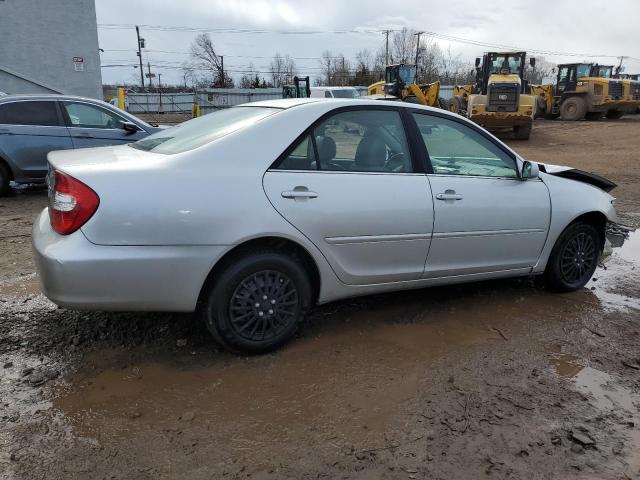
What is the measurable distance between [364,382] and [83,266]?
5.68ft

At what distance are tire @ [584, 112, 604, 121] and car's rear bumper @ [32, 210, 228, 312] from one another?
2849cm

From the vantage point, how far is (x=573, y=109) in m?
26.6

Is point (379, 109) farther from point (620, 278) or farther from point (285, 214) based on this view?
point (620, 278)

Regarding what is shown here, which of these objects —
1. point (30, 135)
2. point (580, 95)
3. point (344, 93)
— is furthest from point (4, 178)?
point (580, 95)

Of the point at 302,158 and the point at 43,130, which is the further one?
the point at 43,130

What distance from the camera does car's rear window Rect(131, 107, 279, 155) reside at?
3.44 metres

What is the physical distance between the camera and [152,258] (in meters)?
3.00

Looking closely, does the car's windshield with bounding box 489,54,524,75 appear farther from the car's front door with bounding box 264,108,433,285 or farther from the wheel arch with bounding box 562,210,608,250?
the car's front door with bounding box 264,108,433,285

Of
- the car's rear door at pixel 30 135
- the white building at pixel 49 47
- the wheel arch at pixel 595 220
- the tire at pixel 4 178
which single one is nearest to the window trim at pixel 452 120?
the wheel arch at pixel 595 220

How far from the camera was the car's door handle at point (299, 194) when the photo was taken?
3.29m

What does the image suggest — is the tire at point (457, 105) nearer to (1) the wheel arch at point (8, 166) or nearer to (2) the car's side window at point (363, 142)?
(1) the wheel arch at point (8, 166)

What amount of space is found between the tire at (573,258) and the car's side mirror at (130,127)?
650 centimetres

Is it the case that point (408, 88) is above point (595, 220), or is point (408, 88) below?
above

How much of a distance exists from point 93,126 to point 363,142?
6.08 m
